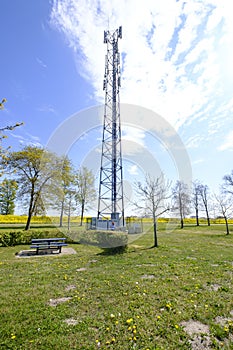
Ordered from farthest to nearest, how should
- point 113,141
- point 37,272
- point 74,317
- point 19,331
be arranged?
point 113,141, point 37,272, point 74,317, point 19,331

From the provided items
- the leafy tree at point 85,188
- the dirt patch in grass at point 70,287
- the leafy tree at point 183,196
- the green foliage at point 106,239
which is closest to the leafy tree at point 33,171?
the leafy tree at point 85,188

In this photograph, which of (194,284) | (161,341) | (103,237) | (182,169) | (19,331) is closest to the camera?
(161,341)

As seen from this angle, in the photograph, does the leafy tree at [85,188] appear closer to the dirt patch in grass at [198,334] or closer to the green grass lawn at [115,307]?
the green grass lawn at [115,307]

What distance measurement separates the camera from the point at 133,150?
20.7 m

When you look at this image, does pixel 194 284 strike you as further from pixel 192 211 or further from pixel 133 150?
pixel 192 211

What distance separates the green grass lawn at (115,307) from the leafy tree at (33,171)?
51.0 feet

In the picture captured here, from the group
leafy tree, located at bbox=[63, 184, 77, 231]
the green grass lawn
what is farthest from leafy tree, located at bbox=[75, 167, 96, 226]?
the green grass lawn

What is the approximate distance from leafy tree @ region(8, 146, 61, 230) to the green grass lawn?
612 inches

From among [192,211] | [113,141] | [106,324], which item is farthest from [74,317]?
[192,211]

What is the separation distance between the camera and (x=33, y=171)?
71.9 ft

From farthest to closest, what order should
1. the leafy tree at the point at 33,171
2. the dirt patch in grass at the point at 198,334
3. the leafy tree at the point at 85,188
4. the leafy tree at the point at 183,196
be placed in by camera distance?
1. the leafy tree at the point at 183,196
2. the leafy tree at the point at 85,188
3. the leafy tree at the point at 33,171
4. the dirt patch in grass at the point at 198,334

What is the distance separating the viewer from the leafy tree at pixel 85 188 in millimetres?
30419

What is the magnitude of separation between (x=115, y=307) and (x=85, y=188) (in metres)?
27.9

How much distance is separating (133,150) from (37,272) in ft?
53.5
